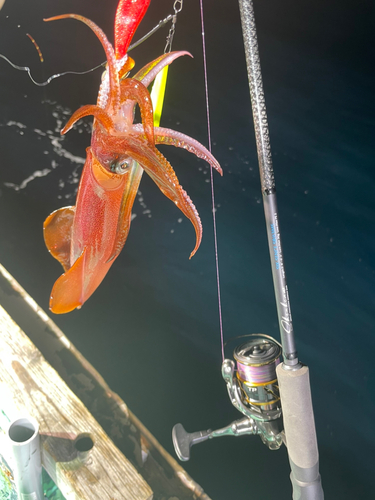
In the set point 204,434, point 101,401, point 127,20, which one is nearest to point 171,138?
point 127,20

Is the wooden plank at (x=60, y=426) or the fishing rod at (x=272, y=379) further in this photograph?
the wooden plank at (x=60, y=426)

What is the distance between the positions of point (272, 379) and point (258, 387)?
0.03 meters

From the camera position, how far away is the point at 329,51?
2.79ft

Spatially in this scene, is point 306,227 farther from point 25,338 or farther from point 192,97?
point 25,338

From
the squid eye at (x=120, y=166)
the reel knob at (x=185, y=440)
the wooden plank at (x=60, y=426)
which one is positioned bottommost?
the wooden plank at (x=60, y=426)

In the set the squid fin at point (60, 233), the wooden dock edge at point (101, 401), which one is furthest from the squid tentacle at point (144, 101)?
the wooden dock edge at point (101, 401)

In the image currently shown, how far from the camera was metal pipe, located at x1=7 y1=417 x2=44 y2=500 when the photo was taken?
3.83ft

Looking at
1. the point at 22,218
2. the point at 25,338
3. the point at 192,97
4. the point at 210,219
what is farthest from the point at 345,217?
the point at 25,338

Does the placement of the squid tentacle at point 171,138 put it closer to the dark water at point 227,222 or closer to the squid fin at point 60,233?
the dark water at point 227,222

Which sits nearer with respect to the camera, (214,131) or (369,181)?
(369,181)

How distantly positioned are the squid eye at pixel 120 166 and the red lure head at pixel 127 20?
10.0 inches

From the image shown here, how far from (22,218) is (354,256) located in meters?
1.00

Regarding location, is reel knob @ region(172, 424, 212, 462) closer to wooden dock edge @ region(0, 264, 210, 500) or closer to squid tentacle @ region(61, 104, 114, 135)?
wooden dock edge @ region(0, 264, 210, 500)

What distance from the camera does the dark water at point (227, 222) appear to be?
0.87 m
